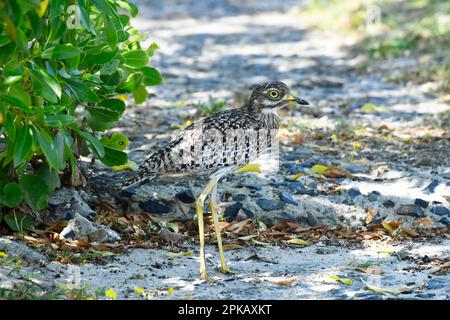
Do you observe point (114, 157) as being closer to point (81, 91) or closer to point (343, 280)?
point (81, 91)

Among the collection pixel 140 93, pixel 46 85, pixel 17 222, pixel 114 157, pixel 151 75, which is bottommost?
pixel 17 222

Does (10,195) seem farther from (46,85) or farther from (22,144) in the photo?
(46,85)

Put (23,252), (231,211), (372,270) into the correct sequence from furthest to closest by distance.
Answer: (231,211) < (372,270) < (23,252)

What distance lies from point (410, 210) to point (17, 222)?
9.87 ft

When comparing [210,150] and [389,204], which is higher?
[210,150]

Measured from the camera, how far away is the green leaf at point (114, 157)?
6344 mm

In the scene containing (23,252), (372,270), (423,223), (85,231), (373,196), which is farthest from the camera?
(373,196)

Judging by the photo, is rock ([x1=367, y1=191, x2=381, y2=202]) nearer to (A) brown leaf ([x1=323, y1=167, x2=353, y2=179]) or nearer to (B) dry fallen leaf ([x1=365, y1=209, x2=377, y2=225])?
(B) dry fallen leaf ([x1=365, y1=209, x2=377, y2=225])

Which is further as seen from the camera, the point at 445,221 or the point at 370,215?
the point at 370,215

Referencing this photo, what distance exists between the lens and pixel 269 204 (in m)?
7.19

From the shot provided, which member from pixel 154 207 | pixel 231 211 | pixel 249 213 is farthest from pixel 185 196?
pixel 249 213

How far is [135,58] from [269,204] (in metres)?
1.64

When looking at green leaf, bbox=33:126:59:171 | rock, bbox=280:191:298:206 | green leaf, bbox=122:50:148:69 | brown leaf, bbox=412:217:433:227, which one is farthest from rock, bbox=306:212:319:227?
green leaf, bbox=33:126:59:171
